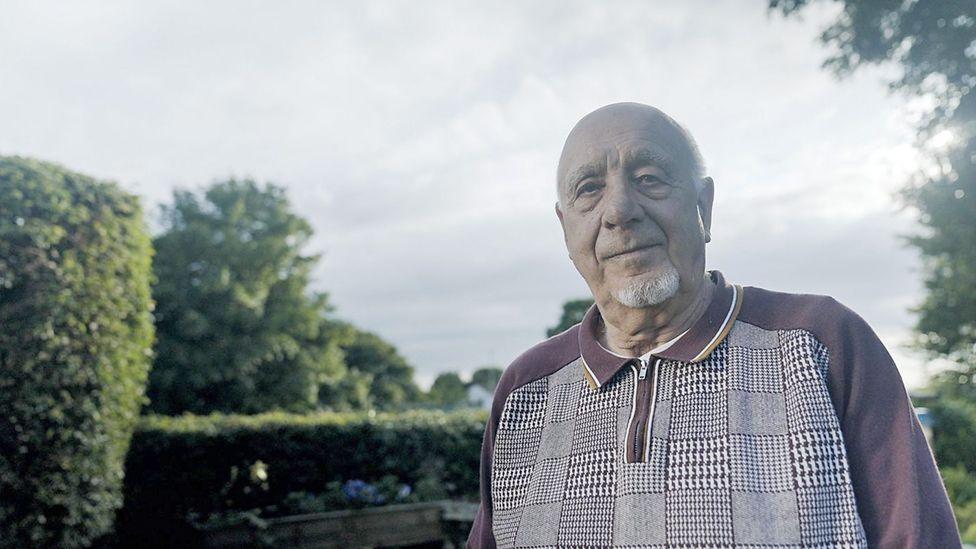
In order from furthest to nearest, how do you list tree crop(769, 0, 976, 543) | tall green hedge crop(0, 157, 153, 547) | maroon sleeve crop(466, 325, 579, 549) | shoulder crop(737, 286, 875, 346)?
tree crop(769, 0, 976, 543) → tall green hedge crop(0, 157, 153, 547) → maroon sleeve crop(466, 325, 579, 549) → shoulder crop(737, 286, 875, 346)

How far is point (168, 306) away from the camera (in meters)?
24.5

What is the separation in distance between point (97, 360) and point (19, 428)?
2.61 ft

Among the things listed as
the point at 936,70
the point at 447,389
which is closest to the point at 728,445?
the point at 936,70

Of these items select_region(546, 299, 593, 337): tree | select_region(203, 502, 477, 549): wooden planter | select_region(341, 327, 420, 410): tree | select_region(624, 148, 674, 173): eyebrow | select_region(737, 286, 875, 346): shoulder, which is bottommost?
select_region(203, 502, 477, 549): wooden planter

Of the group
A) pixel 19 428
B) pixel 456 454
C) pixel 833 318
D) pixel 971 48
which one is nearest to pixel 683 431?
pixel 833 318

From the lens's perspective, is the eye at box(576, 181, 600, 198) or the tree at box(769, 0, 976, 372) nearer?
the eye at box(576, 181, 600, 198)

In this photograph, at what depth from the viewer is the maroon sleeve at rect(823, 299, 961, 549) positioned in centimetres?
133

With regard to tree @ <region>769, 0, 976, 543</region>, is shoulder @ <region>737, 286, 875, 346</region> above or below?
below

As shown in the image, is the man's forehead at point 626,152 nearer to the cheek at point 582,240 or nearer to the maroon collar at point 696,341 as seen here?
the cheek at point 582,240

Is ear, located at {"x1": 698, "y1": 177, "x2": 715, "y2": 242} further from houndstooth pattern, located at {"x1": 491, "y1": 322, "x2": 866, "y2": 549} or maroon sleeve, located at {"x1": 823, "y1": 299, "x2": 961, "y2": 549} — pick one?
maroon sleeve, located at {"x1": 823, "y1": 299, "x2": 961, "y2": 549}

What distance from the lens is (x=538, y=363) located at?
75.7 inches

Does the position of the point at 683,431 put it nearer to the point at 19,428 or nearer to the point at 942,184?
the point at 19,428

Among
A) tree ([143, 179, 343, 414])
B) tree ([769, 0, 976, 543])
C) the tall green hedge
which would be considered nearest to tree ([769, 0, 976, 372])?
tree ([769, 0, 976, 543])

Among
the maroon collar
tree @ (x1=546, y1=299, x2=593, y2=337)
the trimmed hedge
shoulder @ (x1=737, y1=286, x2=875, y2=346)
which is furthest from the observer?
the trimmed hedge
